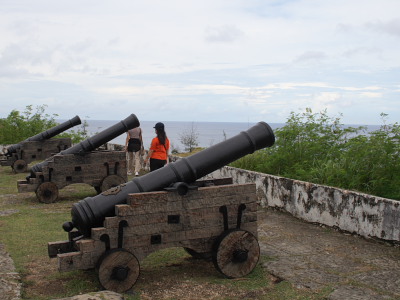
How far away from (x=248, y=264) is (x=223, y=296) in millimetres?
641

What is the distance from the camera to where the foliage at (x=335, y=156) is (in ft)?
23.6

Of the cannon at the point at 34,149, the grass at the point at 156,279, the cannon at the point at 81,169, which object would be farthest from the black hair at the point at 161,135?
the cannon at the point at 34,149

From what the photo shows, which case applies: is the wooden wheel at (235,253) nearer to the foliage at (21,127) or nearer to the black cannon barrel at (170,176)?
the black cannon barrel at (170,176)

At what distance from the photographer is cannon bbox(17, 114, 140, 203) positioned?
31.3 ft

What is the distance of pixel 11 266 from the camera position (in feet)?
17.5

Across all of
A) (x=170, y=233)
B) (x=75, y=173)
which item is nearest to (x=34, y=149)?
(x=75, y=173)

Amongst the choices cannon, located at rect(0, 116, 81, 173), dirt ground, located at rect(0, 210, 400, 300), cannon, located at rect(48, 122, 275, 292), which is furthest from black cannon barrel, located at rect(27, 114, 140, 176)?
cannon, located at rect(48, 122, 275, 292)

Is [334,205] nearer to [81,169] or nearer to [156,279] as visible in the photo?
[156,279]

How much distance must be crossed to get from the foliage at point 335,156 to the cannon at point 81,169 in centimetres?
255

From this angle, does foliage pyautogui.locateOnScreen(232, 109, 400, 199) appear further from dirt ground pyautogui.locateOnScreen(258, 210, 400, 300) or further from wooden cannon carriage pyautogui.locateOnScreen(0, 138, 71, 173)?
wooden cannon carriage pyautogui.locateOnScreen(0, 138, 71, 173)

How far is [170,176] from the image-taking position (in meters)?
4.98

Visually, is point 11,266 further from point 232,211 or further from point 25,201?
point 25,201

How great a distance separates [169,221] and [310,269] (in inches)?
61.8

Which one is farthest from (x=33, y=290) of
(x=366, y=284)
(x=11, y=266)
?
(x=366, y=284)
